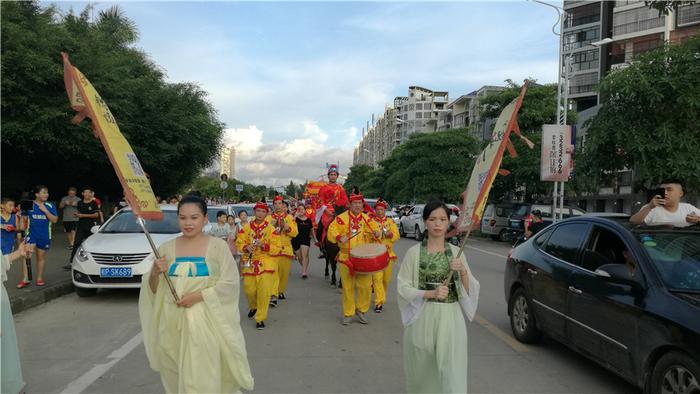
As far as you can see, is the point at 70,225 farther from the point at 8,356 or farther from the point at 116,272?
the point at 8,356

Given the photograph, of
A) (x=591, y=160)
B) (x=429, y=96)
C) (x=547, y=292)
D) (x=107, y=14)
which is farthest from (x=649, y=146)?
(x=429, y=96)

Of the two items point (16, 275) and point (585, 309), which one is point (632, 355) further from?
point (16, 275)

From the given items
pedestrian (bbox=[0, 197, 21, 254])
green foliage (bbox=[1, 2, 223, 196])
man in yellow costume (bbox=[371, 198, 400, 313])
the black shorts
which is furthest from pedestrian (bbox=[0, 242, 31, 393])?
green foliage (bbox=[1, 2, 223, 196])

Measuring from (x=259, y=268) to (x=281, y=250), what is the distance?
63cm

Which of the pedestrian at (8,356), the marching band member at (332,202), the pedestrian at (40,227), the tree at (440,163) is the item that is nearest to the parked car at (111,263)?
the pedestrian at (40,227)

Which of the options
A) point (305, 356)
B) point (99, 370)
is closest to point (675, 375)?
point (305, 356)

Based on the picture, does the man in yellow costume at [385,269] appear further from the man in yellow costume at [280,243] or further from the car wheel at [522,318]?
the car wheel at [522,318]

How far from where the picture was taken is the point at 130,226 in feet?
31.2

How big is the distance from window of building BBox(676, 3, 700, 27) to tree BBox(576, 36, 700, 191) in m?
21.4

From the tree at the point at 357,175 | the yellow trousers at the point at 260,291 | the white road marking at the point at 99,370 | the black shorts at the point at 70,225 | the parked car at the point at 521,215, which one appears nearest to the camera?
the white road marking at the point at 99,370

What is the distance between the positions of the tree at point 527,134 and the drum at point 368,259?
1677cm

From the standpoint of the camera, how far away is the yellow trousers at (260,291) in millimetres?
6645

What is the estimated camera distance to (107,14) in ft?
99.5

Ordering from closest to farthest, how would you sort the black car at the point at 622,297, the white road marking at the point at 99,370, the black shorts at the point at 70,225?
the black car at the point at 622,297, the white road marking at the point at 99,370, the black shorts at the point at 70,225
